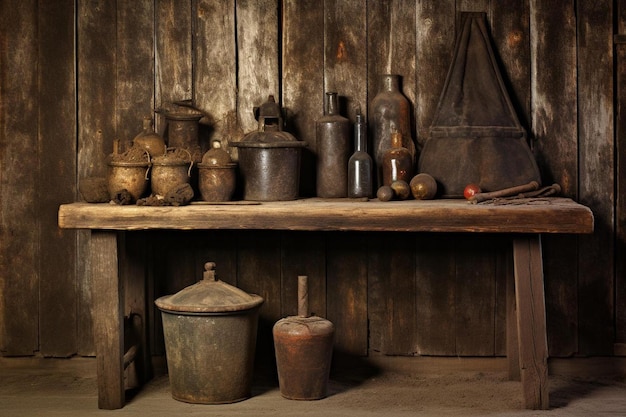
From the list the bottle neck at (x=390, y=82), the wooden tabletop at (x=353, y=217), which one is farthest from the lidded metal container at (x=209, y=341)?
the bottle neck at (x=390, y=82)

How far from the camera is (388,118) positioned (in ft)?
17.3

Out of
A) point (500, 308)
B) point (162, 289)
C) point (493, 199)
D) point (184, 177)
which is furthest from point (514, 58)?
point (162, 289)

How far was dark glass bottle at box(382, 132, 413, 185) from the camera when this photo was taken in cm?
510

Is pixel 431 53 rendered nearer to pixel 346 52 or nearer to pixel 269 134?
pixel 346 52

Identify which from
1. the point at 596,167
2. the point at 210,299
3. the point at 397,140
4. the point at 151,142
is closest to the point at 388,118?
the point at 397,140

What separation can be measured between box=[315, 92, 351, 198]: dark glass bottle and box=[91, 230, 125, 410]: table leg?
1191 mm

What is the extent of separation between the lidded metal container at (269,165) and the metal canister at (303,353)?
484mm

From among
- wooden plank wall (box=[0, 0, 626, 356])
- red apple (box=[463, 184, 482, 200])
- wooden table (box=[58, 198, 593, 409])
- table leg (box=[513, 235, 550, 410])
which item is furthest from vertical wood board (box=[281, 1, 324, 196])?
table leg (box=[513, 235, 550, 410])

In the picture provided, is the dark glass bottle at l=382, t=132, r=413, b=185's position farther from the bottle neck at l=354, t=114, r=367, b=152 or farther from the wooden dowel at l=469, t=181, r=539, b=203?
the wooden dowel at l=469, t=181, r=539, b=203

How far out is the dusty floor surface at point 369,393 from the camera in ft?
15.4

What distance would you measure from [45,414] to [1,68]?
1.97 meters

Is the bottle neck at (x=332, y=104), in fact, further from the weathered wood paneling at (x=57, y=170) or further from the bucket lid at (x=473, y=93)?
the weathered wood paneling at (x=57, y=170)

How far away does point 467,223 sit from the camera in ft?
14.8

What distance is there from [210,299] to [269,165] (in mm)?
770
